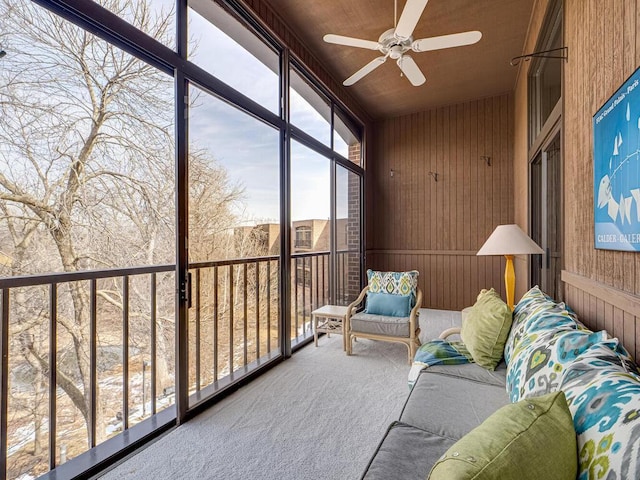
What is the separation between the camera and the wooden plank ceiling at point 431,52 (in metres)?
2.96

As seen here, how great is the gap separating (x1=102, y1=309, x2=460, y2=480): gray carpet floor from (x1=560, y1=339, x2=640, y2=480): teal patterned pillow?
0.72m

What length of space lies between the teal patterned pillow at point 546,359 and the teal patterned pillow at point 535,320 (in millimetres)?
87

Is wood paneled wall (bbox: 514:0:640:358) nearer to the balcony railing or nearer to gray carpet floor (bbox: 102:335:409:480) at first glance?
gray carpet floor (bbox: 102:335:409:480)

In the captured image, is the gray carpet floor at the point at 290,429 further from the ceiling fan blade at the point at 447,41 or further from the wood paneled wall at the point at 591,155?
the ceiling fan blade at the point at 447,41

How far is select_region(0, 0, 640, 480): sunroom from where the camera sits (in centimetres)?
158

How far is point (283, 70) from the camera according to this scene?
3215mm

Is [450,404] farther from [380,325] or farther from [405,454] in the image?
[380,325]

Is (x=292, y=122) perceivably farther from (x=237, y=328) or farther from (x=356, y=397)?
(x=356, y=397)

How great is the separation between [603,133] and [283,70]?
2660 mm

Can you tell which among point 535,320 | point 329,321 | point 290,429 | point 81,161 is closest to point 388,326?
A: point 329,321

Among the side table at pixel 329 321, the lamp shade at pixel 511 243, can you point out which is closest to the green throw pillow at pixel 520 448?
the lamp shade at pixel 511 243

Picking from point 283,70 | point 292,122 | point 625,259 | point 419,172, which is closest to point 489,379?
point 625,259

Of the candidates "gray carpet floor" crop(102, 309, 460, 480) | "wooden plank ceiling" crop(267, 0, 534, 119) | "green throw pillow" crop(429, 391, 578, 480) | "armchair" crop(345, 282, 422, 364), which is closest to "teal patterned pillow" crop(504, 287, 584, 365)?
"green throw pillow" crop(429, 391, 578, 480)

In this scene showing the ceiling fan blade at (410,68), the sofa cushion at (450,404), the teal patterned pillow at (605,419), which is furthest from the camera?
the ceiling fan blade at (410,68)
